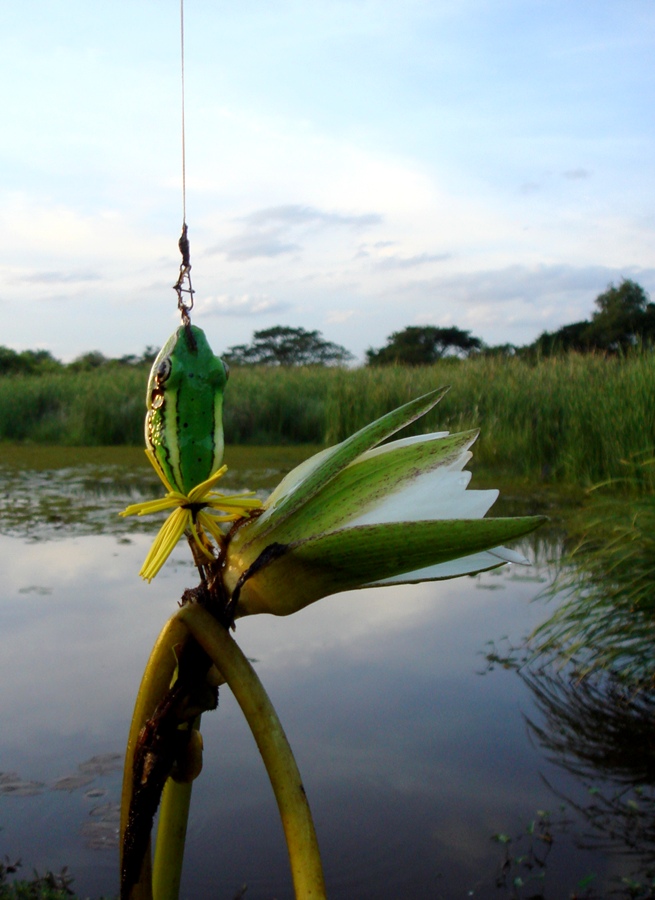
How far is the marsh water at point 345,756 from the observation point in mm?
1758

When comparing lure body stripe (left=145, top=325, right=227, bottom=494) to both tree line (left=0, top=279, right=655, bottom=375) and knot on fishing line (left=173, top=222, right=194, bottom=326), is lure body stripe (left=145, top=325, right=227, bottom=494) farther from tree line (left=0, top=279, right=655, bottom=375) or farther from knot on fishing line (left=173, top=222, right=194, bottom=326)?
tree line (left=0, top=279, right=655, bottom=375)

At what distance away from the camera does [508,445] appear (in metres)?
7.04

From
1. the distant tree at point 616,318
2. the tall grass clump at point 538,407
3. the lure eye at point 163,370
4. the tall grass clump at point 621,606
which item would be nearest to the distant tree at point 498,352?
the tall grass clump at point 538,407

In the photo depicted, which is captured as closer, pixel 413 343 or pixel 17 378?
pixel 17 378

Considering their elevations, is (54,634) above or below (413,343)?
below

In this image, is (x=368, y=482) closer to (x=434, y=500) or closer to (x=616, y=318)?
(x=434, y=500)

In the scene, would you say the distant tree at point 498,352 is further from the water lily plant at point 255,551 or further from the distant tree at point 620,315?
the distant tree at point 620,315

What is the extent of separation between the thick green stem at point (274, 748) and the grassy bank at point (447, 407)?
3.38 m

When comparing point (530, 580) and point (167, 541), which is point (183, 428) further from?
point (530, 580)

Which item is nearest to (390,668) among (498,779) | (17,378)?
(498,779)

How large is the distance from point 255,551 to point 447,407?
7.48 meters

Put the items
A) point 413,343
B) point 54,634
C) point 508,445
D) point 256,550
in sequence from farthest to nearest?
point 413,343 → point 508,445 → point 54,634 → point 256,550

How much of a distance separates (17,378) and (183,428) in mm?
13297

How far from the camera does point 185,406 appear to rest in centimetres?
51
